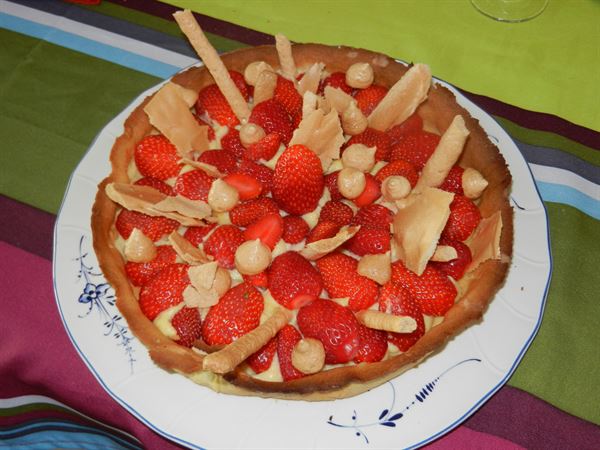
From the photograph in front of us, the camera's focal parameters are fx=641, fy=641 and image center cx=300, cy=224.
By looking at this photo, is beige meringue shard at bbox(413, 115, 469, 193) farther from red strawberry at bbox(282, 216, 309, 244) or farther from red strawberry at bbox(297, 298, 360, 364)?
red strawberry at bbox(297, 298, 360, 364)

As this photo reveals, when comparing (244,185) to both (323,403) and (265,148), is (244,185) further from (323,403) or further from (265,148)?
(323,403)

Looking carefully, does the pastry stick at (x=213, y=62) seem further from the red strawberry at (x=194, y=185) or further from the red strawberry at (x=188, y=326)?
the red strawberry at (x=188, y=326)

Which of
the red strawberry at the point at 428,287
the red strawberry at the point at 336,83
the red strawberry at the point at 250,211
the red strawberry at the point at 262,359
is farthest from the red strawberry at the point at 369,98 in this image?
the red strawberry at the point at 262,359

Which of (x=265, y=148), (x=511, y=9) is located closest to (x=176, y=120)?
(x=265, y=148)

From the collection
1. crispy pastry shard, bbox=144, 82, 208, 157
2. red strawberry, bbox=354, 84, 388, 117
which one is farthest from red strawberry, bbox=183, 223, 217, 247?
red strawberry, bbox=354, 84, 388, 117

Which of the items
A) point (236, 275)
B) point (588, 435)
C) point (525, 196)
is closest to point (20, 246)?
point (236, 275)

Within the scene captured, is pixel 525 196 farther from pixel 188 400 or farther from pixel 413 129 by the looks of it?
pixel 188 400
